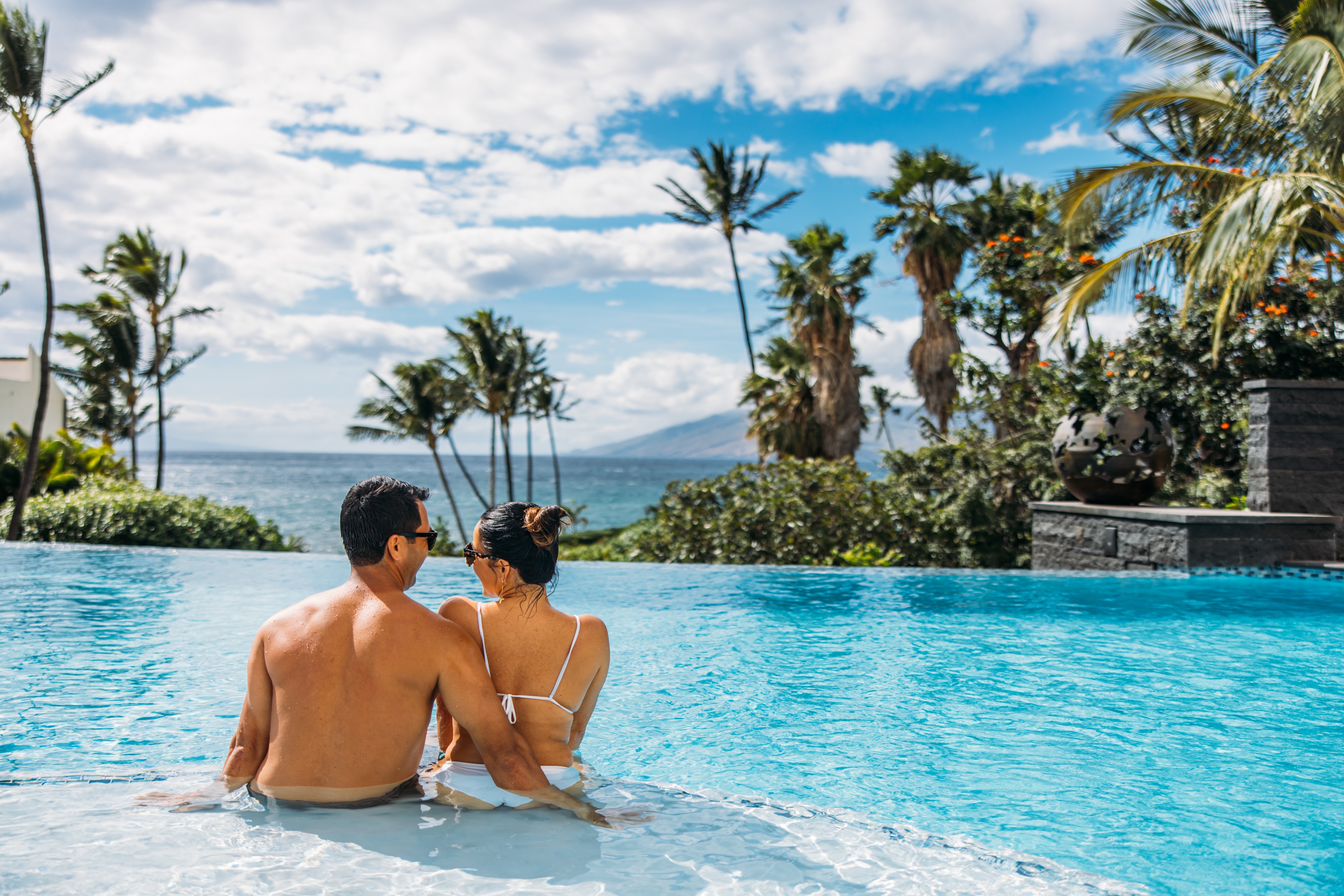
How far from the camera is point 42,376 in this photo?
1470 cm

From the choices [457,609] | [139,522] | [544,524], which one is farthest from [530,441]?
[544,524]

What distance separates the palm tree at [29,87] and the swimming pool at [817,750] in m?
6.52

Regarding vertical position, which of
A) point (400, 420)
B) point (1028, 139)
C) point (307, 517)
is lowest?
point (307, 517)

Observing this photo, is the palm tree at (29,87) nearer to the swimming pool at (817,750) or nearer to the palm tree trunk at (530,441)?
the swimming pool at (817,750)

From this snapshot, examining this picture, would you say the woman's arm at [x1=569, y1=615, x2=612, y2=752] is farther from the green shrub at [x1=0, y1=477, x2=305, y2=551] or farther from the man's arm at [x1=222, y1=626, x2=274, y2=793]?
the green shrub at [x1=0, y1=477, x2=305, y2=551]

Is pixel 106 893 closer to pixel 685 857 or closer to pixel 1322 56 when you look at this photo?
pixel 685 857

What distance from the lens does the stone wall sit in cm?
902

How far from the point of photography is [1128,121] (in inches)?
424

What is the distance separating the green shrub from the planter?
1196 centimetres

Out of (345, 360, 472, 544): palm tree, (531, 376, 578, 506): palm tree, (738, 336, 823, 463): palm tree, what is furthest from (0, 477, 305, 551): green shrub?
(531, 376, 578, 506): palm tree

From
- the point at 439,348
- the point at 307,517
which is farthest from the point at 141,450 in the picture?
the point at 439,348

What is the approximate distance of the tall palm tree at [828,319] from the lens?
26.6 metres

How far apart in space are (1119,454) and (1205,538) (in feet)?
4.10

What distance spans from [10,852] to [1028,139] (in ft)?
70.3
